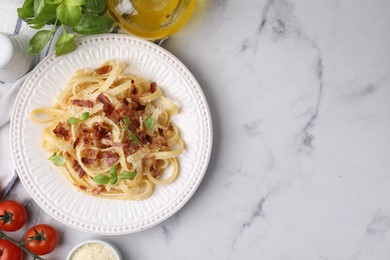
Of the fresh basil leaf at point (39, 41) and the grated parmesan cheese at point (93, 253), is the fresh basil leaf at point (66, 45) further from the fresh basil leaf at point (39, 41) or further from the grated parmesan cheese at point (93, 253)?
the grated parmesan cheese at point (93, 253)

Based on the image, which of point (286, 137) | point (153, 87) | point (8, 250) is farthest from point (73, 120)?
point (286, 137)

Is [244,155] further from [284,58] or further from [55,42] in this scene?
[55,42]

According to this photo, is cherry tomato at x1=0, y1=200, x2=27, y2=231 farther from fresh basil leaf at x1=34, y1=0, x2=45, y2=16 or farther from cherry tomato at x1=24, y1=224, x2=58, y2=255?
fresh basil leaf at x1=34, y1=0, x2=45, y2=16

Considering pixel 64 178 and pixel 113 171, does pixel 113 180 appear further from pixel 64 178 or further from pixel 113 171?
pixel 64 178

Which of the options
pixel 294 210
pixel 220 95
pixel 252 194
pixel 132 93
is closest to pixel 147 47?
pixel 132 93

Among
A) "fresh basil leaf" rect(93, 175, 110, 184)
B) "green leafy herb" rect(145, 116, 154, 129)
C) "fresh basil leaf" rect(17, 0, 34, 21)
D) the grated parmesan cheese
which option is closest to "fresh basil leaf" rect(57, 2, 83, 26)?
"fresh basil leaf" rect(17, 0, 34, 21)
